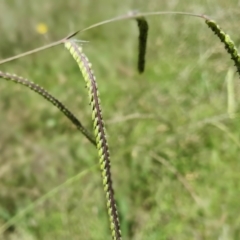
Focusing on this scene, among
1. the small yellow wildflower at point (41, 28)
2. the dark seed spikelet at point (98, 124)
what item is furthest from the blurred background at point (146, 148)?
the dark seed spikelet at point (98, 124)

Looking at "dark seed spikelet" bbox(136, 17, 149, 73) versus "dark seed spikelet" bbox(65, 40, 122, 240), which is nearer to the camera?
"dark seed spikelet" bbox(65, 40, 122, 240)

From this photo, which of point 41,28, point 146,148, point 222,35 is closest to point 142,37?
point 222,35

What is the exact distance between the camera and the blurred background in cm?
123

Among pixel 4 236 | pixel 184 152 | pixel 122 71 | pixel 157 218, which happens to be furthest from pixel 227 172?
pixel 122 71

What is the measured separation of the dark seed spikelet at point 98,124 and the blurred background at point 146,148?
1.64 ft

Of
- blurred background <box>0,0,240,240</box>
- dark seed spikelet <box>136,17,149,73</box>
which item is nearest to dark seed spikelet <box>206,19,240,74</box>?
dark seed spikelet <box>136,17,149,73</box>

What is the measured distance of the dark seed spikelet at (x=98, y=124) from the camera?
0.41 meters

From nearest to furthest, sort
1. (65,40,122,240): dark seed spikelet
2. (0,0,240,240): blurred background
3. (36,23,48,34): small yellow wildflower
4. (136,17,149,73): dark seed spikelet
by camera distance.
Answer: (65,40,122,240): dark seed spikelet < (136,17,149,73): dark seed spikelet < (0,0,240,240): blurred background < (36,23,48,34): small yellow wildflower

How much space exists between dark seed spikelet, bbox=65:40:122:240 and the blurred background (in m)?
0.50

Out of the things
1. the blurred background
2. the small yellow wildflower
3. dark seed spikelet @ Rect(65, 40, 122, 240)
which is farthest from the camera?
the small yellow wildflower

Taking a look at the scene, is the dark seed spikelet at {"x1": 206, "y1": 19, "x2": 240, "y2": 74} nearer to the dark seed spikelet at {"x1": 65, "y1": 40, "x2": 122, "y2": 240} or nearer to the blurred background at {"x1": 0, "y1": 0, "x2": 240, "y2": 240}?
the dark seed spikelet at {"x1": 65, "y1": 40, "x2": 122, "y2": 240}

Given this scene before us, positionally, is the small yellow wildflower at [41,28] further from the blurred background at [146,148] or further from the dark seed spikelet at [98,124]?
the dark seed spikelet at [98,124]

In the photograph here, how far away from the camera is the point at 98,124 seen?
1.35ft

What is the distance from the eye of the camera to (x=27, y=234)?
1253 mm
